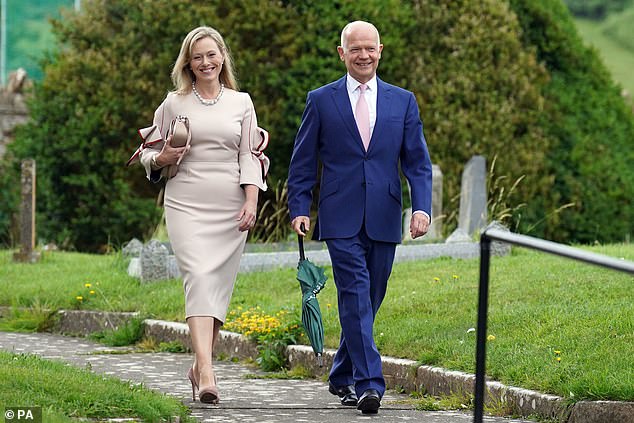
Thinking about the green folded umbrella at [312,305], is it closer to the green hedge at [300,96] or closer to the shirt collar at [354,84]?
the shirt collar at [354,84]

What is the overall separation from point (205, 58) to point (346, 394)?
1.95 m

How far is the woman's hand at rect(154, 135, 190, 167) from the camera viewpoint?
6.85 meters

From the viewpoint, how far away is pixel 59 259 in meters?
13.7

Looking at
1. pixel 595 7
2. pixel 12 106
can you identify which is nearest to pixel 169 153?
pixel 12 106

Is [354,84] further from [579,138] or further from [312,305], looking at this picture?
[579,138]

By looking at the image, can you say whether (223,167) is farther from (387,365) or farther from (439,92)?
(439,92)

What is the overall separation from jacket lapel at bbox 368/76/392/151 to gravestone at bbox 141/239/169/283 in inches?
189

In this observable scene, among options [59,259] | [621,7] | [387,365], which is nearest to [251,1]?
[59,259]

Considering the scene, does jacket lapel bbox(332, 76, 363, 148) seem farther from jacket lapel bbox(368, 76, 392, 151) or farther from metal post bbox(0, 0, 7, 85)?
metal post bbox(0, 0, 7, 85)

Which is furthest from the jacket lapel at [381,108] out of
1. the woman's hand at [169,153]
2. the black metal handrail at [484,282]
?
the black metal handrail at [484,282]

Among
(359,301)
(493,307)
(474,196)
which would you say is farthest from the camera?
(474,196)

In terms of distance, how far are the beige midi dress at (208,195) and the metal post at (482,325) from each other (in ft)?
8.36

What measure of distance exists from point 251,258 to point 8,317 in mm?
2213

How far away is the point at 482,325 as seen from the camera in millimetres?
4566
